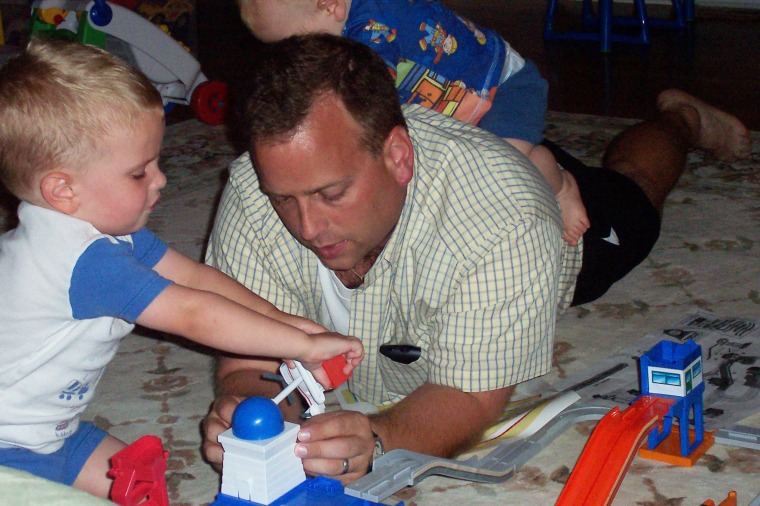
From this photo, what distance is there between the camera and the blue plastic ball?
875 millimetres

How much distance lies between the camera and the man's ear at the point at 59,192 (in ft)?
3.26

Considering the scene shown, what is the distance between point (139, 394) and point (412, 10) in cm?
76

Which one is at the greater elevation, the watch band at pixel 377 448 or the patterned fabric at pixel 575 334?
the watch band at pixel 377 448

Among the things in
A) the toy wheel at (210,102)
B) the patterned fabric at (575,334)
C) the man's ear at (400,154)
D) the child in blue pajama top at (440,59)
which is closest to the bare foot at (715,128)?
the patterned fabric at (575,334)

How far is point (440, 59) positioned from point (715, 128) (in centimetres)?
94

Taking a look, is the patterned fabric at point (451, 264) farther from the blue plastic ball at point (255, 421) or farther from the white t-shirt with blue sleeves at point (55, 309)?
the blue plastic ball at point (255, 421)

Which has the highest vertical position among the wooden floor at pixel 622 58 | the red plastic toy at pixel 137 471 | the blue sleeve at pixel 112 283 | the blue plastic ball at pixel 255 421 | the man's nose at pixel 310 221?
the blue sleeve at pixel 112 283

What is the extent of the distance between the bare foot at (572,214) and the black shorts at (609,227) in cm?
5

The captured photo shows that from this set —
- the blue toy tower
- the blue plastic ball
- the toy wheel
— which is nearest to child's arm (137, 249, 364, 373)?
the blue plastic ball

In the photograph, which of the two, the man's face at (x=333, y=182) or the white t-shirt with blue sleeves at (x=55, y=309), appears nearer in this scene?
the white t-shirt with blue sleeves at (x=55, y=309)

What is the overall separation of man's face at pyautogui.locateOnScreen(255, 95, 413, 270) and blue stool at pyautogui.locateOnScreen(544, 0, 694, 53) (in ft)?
9.41

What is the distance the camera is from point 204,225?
2.18m

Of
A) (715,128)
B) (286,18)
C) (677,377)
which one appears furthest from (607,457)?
(715,128)

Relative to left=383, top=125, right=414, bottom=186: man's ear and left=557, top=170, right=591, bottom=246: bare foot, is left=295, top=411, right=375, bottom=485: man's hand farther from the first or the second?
left=557, top=170, right=591, bottom=246: bare foot
